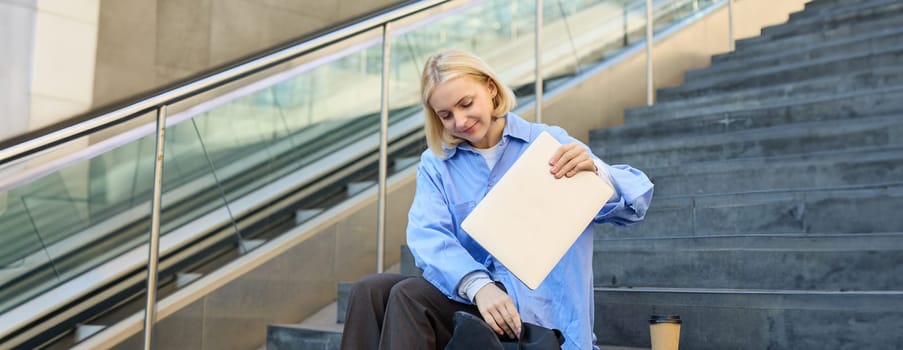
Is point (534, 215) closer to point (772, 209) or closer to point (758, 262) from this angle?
point (758, 262)

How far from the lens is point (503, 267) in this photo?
1.50 meters

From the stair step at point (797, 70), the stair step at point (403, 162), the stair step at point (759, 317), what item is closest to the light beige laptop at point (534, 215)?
the stair step at point (759, 317)

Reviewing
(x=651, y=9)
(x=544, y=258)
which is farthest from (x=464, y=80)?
(x=651, y=9)

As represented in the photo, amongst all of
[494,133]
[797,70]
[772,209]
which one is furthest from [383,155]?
[797,70]

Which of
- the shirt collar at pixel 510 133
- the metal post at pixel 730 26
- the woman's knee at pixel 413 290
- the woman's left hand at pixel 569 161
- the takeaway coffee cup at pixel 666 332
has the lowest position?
the takeaway coffee cup at pixel 666 332

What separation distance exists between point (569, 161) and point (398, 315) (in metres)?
0.37

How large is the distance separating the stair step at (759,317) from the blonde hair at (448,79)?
734 millimetres

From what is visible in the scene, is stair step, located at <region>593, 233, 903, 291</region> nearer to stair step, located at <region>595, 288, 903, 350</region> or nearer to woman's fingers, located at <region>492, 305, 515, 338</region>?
stair step, located at <region>595, 288, 903, 350</region>

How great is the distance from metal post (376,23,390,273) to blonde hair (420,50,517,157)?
1.30 meters

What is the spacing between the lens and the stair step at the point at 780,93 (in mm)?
3355

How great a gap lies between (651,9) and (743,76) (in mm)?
752

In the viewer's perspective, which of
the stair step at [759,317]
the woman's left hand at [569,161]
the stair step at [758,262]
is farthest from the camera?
the stair step at [758,262]

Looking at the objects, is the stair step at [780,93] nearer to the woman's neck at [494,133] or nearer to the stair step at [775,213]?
the stair step at [775,213]

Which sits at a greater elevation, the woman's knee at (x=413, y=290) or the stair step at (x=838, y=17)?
the stair step at (x=838, y=17)
